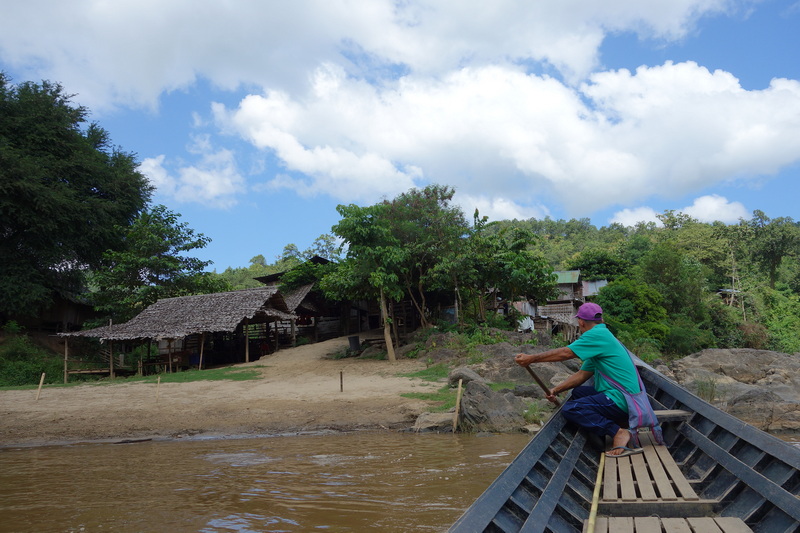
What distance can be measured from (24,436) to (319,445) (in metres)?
6.96

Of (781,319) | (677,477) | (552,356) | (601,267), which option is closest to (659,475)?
(677,477)

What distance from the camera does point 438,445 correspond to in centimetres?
1019

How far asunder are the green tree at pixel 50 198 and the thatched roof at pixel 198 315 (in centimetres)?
620

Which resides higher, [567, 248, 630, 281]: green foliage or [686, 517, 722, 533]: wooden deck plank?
[567, 248, 630, 281]: green foliage

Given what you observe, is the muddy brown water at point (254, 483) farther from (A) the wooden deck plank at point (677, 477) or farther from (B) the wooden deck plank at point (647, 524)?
(B) the wooden deck plank at point (647, 524)

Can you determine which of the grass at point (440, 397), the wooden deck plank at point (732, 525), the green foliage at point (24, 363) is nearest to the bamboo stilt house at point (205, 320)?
the green foliage at point (24, 363)

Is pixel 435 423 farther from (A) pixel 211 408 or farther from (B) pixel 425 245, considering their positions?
(B) pixel 425 245

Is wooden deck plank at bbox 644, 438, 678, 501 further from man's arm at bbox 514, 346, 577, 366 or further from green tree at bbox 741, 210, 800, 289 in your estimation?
green tree at bbox 741, 210, 800, 289

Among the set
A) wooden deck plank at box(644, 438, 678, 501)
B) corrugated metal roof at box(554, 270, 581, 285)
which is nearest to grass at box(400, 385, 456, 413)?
wooden deck plank at box(644, 438, 678, 501)

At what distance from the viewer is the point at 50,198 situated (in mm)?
26594

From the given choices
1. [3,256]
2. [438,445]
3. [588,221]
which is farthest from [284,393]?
[588,221]

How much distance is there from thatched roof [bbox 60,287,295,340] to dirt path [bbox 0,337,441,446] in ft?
14.2

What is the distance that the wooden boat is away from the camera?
331 cm

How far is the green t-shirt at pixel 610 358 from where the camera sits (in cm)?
493
